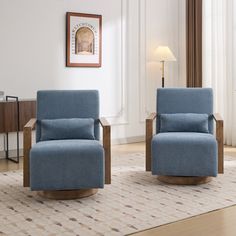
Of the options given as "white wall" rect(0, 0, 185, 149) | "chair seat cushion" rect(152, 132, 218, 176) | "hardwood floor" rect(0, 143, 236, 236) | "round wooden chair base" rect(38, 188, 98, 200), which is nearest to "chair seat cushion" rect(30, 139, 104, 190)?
"round wooden chair base" rect(38, 188, 98, 200)

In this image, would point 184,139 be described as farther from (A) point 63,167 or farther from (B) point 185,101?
(A) point 63,167

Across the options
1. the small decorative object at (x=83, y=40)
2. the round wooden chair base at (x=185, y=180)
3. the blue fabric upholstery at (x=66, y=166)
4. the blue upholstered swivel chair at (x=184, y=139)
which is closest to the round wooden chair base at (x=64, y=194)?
the blue fabric upholstery at (x=66, y=166)

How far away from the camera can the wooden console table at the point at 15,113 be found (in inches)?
206

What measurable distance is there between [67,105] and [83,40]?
6.89 feet

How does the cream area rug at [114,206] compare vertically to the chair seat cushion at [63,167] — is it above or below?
below

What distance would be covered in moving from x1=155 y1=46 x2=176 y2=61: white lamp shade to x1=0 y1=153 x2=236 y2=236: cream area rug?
8.00 ft

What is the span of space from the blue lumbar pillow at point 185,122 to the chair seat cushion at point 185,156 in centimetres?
32

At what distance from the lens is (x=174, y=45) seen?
7.13 m

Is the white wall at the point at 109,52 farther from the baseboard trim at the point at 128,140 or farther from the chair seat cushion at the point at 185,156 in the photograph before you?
the chair seat cushion at the point at 185,156

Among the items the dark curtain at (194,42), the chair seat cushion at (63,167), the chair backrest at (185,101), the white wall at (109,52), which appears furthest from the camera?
the dark curtain at (194,42)

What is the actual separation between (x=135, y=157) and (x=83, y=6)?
6.98 ft

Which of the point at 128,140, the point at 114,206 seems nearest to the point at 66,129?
the point at 114,206

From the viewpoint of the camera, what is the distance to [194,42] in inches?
271

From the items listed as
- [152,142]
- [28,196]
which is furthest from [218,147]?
[28,196]
